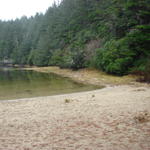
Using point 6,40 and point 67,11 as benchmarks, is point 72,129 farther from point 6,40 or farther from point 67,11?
point 6,40

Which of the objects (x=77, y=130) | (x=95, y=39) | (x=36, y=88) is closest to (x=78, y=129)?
(x=77, y=130)

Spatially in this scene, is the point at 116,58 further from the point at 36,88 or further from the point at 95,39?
the point at 95,39

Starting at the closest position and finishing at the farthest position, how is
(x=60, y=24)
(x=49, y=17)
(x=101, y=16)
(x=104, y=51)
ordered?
1. (x=104, y=51)
2. (x=101, y=16)
3. (x=60, y=24)
4. (x=49, y=17)

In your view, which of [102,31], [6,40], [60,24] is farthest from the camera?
[6,40]

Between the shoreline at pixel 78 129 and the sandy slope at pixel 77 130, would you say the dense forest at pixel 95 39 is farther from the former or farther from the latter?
the shoreline at pixel 78 129

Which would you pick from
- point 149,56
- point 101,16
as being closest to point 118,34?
point 149,56

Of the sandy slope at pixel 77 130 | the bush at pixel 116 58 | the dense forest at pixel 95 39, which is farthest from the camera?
the dense forest at pixel 95 39

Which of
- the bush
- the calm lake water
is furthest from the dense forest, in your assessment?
the calm lake water

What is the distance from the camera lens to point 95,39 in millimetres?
38406

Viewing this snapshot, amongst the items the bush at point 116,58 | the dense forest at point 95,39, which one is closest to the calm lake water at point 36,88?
the bush at point 116,58

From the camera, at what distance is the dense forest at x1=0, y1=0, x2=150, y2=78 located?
24.5 metres

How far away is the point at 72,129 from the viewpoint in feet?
19.9

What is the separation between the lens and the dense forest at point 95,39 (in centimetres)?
2453

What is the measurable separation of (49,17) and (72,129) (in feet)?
215
